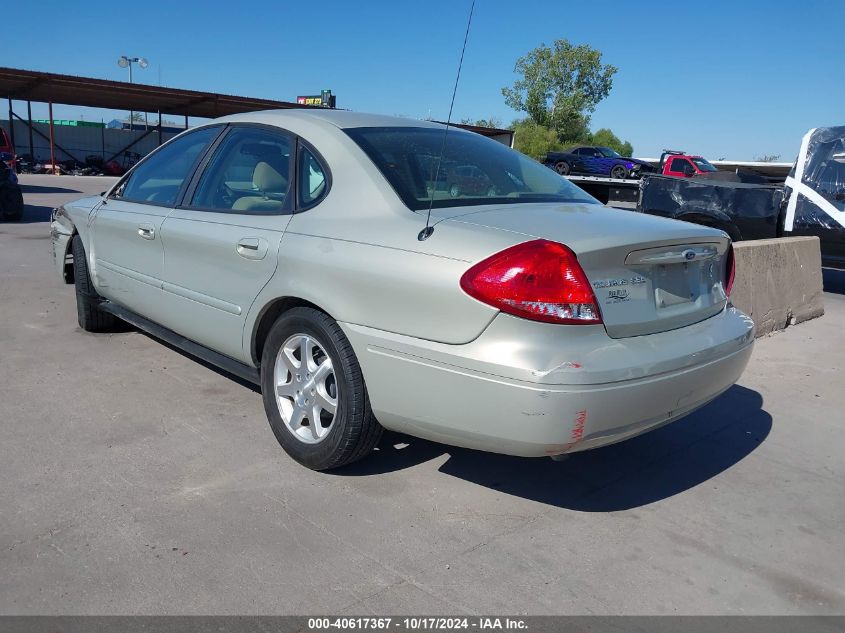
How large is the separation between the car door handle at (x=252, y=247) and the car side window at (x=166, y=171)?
3.14 ft

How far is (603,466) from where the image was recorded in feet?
11.8

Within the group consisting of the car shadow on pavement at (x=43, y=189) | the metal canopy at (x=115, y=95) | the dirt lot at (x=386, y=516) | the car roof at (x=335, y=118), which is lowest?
the dirt lot at (x=386, y=516)

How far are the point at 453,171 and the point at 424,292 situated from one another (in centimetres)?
92

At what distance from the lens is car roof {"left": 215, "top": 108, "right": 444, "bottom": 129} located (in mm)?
3623

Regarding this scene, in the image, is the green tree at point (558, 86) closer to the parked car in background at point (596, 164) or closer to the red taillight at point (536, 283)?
the parked car in background at point (596, 164)

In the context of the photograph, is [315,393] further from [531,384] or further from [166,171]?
[166,171]

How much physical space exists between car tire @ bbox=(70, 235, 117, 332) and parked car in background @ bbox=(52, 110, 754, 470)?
124cm

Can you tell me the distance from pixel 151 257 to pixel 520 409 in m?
2.71

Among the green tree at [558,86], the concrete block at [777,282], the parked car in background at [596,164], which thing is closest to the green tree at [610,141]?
the green tree at [558,86]

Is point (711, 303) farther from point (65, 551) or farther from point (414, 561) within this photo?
point (65, 551)

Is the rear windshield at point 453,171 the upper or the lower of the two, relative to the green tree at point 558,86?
lower

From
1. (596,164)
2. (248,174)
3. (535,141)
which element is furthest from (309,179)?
(535,141)

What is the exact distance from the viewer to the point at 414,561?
105 inches

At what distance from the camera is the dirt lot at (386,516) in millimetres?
2484
